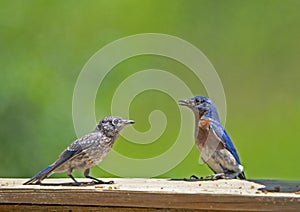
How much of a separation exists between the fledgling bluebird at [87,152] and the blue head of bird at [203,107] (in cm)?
60

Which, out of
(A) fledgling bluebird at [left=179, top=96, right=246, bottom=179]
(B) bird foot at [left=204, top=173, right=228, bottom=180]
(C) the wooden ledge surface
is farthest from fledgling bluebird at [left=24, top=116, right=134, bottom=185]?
(A) fledgling bluebird at [left=179, top=96, right=246, bottom=179]

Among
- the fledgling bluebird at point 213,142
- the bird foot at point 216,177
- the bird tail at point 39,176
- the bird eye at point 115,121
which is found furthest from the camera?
the fledgling bluebird at point 213,142

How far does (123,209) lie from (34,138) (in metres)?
3.35

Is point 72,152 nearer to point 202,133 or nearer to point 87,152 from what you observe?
point 87,152

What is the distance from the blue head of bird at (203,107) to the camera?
9.93 ft

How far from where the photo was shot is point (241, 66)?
489cm

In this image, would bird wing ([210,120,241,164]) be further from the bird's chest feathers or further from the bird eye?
the bird eye

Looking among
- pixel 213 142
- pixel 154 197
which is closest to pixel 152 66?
pixel 213 142

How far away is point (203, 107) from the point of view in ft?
9.98

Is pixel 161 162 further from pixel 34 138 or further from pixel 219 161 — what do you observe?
pixel 34 138

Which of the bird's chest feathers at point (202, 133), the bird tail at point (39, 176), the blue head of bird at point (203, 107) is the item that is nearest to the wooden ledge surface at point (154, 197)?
the bird tail at point (39, 176)

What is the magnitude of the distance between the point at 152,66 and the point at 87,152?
259 cm

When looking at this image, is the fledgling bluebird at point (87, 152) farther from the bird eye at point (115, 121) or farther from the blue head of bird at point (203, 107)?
the blue head of bird at point (203, 107)

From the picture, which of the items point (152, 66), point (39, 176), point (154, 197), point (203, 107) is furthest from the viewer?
point (152, 66)
